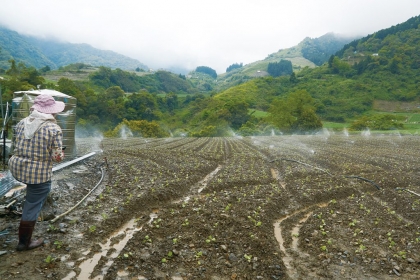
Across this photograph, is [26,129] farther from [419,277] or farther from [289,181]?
[289,181]

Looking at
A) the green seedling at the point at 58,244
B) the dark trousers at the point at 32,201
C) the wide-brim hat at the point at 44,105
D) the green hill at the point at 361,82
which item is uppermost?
the green hill at the point at 361,82

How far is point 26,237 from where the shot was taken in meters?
5.61

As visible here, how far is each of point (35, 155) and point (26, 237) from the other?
5.62ft

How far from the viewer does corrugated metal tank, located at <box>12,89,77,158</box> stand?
37.0ft

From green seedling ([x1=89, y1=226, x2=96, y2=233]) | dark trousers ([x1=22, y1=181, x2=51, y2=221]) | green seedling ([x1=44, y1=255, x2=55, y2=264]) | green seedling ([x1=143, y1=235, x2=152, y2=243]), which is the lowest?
green seedling ([x1=89, y1=226, x2=96, y2=233])

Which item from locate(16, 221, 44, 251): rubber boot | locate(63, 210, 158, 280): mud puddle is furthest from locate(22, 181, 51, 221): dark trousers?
locate(63, 210, 158, 280): mud puddle

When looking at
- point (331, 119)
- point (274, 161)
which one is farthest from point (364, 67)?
point (274, 161)

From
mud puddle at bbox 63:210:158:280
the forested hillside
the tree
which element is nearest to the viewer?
mud puddle at bbox 63:210:158:280

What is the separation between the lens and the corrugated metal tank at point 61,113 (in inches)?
444

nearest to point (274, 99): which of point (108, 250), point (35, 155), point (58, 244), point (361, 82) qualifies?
point (361, 82)

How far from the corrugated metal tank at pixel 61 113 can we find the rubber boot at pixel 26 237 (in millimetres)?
7267

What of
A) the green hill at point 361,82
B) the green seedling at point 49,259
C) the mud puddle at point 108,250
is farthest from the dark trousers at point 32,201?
the green hill at point 361,82

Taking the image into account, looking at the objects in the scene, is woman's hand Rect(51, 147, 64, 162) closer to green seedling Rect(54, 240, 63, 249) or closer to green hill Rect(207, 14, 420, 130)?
green seedling Rect(54, 240, 63, 249)

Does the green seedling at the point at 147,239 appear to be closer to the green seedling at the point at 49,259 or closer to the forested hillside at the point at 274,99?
the green seedling at the point at 49,259
